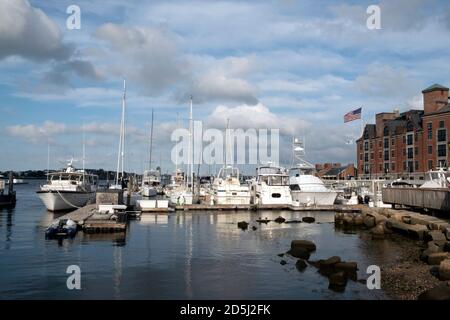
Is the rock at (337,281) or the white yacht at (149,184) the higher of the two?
the white yacht at (149,184)

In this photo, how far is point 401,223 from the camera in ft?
127

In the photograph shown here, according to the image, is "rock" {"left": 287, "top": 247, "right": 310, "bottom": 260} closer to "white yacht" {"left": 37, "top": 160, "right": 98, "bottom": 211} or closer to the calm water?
the calm water

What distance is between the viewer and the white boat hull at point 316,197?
72.1 m

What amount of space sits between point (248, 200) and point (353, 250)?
39870 millimetres

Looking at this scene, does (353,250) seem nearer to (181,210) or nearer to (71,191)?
(181,210)

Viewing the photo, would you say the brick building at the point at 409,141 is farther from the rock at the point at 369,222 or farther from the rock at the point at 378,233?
the rock at the point at 378,233

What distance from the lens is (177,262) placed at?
2659 cm

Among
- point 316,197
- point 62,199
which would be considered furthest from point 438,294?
point 316,197

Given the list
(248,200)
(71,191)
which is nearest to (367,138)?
(248,200)

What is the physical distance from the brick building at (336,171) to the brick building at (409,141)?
11.4 m

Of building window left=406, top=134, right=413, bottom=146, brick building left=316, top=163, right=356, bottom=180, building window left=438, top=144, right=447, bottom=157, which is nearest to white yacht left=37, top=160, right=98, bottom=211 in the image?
building window left=438, top=144, right=447, bottom=157

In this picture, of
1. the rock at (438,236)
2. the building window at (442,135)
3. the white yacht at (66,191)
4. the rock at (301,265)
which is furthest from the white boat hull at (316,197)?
the rock at (301,265)

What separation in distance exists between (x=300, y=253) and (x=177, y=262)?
747cm

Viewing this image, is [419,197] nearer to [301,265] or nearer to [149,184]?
[301,265]
